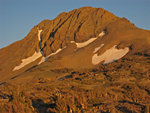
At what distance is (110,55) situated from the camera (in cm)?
4541

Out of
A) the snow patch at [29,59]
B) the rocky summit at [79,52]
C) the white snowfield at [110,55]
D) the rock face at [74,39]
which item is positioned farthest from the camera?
the snow patch at [29,59]

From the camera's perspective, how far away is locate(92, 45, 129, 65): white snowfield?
144 feet

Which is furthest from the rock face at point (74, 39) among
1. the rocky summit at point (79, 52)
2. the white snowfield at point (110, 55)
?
the white snowfield at point (110, 55)

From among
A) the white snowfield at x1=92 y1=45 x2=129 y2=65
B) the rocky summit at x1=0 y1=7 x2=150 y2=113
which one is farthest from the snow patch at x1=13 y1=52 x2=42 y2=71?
the white snowfield at x1=92 y1=45 x2=129 y2=65

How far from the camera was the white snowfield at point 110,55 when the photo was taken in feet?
144

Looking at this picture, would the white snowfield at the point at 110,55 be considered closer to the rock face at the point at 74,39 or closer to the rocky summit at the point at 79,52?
the rocky summit at the point at 79,52

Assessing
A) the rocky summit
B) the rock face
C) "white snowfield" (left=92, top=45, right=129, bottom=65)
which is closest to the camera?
the rocky summit

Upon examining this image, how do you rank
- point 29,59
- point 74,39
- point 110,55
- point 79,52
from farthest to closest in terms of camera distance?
point 29,59
point 74,39
point 79,52
point 110,55

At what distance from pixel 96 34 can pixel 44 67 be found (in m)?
19.0

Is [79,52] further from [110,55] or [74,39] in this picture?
[74,39]

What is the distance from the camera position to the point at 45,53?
63.3 meters

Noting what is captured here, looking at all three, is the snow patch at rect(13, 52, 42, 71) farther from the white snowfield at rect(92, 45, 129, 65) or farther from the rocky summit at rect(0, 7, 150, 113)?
the white snowfield at rect(92, 45, 129, 65)

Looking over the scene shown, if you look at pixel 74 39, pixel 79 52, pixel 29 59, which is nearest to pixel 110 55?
pixel 79 52

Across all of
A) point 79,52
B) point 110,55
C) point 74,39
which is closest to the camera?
point 110,55
